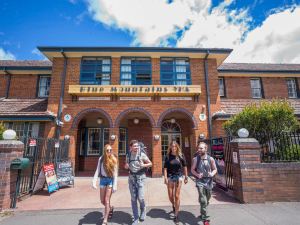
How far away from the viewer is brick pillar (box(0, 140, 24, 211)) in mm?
4859

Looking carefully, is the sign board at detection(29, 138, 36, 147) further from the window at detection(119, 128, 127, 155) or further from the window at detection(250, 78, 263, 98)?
the window at detection(250, 78, 263, 98)

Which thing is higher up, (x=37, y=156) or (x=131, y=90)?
(x=131, y=90)

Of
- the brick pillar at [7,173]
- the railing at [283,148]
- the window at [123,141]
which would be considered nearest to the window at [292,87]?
the railing at [283,148]

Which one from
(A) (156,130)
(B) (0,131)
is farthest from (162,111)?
(B) (0,131)

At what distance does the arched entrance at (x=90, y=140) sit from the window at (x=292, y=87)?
43.6ft

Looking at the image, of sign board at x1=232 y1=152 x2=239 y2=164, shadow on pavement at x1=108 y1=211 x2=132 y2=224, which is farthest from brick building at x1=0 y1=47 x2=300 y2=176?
shadow on pavement at x1=108 y1=211 x2=132 y2=224

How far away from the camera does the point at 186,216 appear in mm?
4391

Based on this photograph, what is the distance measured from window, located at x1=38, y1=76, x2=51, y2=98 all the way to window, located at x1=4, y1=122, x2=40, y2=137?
2.46 meters

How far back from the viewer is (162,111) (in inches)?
398

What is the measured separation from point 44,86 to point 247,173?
40.9ft

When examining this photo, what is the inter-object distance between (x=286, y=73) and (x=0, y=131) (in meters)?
17.5

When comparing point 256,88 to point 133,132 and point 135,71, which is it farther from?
point 133,132

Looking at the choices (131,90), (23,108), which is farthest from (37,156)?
(131,90)

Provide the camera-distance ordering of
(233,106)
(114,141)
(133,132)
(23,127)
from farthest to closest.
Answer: (133,132)
(233,106)
(23,127)
(114,141)
